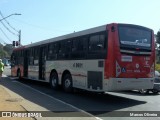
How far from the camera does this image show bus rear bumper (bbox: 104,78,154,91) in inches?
541

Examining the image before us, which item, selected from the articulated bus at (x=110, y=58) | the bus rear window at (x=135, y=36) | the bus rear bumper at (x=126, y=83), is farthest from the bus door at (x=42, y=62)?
the bus rear bumper at (x=126, y=83)

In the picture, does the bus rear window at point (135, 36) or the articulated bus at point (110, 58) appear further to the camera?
the bus rear window at point (135, 36)

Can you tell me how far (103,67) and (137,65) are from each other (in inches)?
59.6

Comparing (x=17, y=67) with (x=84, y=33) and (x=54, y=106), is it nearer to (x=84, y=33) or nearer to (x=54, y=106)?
(x=84, y=33)

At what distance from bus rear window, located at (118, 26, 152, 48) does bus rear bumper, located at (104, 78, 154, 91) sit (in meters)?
1.48

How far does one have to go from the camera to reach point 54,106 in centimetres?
1314

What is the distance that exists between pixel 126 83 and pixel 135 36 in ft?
6.90

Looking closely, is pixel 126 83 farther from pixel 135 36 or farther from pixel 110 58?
pixel 135 36

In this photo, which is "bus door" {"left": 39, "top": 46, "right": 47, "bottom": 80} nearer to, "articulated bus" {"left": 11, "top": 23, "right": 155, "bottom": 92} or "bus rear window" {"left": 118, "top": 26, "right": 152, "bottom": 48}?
"articulated bus" {"left": 11, "top": 23, "right": 155, "bottom": 92}

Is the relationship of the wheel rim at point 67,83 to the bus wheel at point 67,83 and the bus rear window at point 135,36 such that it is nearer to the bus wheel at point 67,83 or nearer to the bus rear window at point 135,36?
the bus wheel at point 67,83

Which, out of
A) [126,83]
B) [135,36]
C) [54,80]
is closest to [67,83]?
[54,80]

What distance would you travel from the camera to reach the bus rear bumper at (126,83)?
1373 centimetres

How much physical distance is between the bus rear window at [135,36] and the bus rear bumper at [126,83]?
4.86ft

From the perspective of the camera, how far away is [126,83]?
14.1m
